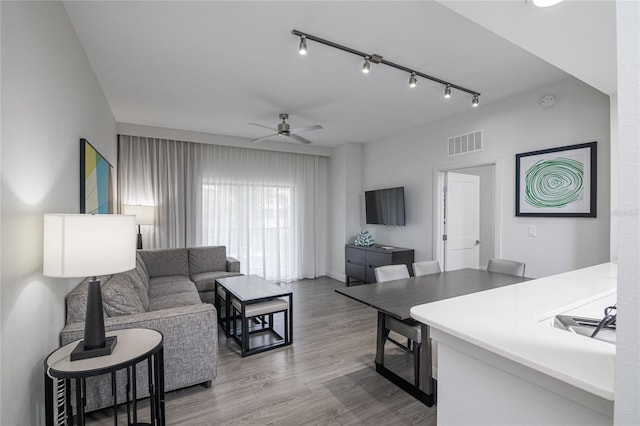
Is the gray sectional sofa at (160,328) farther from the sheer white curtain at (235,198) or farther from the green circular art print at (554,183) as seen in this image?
the green circular art print at (554,183)

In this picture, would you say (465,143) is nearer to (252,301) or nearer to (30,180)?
(252,301)

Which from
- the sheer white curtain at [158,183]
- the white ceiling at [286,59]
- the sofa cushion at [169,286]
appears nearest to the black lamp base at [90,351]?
the sofa cushion at [169,286]

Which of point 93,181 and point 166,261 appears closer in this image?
point 93,181

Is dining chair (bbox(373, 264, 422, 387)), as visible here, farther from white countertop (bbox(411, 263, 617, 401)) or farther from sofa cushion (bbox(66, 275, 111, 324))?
sofa cushion (bbox(66, 275, 111, 324))

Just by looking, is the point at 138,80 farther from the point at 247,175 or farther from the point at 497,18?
the point at 497,18

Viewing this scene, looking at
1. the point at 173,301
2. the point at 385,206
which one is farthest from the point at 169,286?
the point at 385,206

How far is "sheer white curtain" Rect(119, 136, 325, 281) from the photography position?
15.8ft

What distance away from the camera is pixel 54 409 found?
1.58 m

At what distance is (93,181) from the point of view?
106 inches

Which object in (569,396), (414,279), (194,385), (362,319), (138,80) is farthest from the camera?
(362,319)

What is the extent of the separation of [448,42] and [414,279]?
2.02 meters

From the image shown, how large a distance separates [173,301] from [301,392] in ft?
5.50

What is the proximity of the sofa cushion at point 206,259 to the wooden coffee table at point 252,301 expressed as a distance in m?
1.09

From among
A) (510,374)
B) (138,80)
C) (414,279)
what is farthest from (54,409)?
(138,80)
